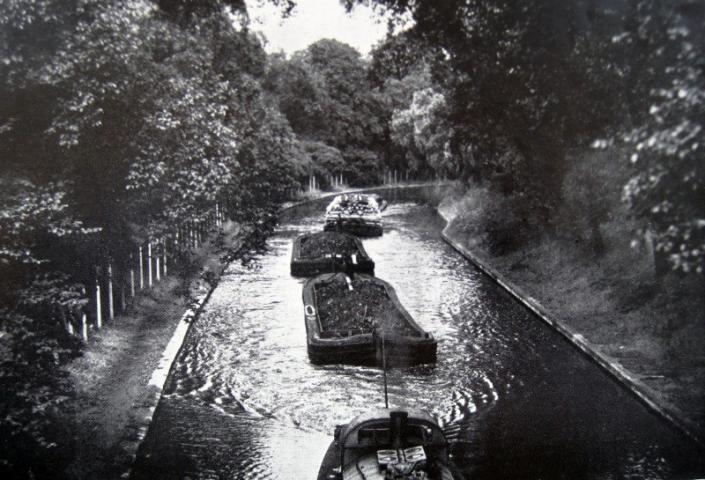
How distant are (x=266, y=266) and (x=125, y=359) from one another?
401 inches

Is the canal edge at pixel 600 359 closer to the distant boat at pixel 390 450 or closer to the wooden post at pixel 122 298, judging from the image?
the distant boat at pixel 390 450

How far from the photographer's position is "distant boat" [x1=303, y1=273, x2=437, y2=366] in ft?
37.7

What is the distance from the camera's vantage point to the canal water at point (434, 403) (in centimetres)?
832

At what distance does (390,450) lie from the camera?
696 cm

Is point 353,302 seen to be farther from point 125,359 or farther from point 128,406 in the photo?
point 128,406

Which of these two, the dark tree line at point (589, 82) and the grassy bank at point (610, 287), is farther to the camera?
the grassy bank at point (610, 287)

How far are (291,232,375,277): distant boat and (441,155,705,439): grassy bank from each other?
381cm

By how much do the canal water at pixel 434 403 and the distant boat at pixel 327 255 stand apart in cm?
265

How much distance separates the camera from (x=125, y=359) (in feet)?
37.0

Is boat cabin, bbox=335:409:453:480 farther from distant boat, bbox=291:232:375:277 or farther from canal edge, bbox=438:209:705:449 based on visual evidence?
distant boat, bbox=291:232:375:277

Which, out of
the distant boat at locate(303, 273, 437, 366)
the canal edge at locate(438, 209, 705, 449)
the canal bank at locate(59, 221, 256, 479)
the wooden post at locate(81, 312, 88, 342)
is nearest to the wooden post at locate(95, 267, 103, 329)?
the canal bank at locate(59, 221, 256, 479)

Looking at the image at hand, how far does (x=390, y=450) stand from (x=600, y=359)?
5.70m

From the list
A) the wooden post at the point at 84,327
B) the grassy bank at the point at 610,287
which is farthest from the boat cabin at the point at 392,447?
the wooden post at the point at 84,327

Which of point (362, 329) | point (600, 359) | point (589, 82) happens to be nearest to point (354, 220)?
point (362, 329)
